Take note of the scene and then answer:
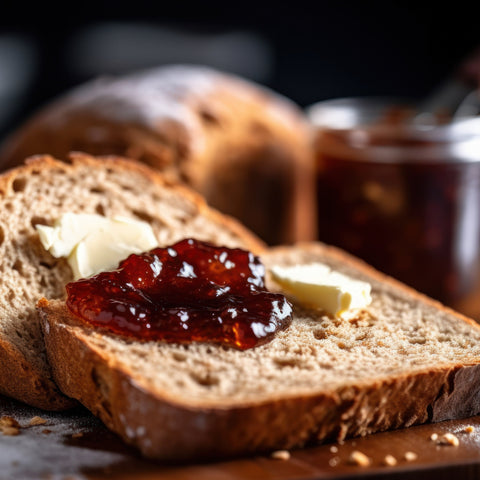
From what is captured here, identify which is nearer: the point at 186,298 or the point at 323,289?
the point at 186,298

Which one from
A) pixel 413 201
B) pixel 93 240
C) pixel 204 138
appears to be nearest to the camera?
pixel 93 240

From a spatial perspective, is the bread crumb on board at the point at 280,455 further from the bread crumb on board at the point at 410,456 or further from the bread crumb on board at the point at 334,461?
the bread crumb on board at the point at 410,456

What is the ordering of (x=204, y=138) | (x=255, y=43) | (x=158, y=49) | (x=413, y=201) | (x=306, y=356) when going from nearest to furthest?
(x=306, y=356), (x=413, y=201), (x=204, y=138), (x=158, y=49), (x=255, y=43)

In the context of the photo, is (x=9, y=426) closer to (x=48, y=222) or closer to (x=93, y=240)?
(x=93, y=240)

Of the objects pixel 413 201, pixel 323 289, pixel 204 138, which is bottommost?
pixel 323 289

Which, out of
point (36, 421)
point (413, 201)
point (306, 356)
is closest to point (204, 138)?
point (413, 201)

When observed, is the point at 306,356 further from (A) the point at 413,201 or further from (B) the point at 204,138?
(B) the point at 204,138

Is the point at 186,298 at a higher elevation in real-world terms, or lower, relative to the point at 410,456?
higher

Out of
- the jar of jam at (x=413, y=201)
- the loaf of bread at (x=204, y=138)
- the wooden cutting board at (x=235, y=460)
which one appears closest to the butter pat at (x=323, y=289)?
the wooden cutting board at (x=235, y=460)
